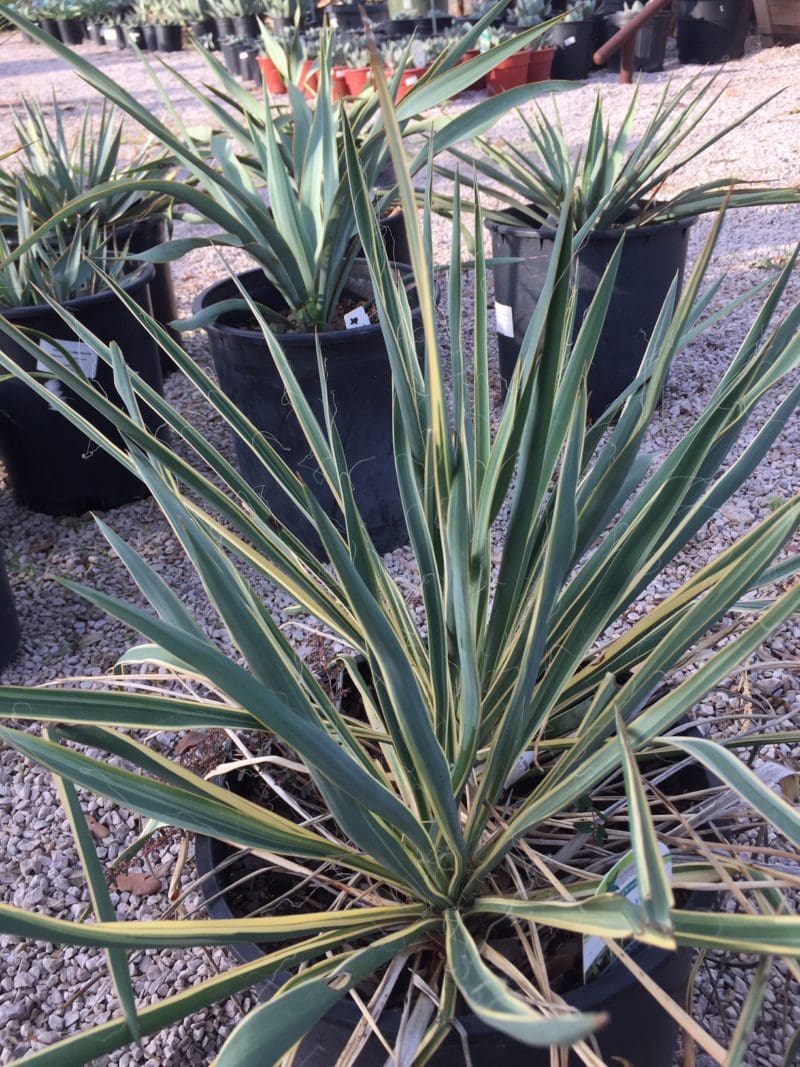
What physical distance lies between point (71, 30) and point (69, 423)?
10356 mm

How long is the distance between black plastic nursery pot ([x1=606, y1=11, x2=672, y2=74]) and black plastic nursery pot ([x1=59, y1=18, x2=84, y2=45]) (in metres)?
6.74

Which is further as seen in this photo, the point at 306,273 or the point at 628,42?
the point at 628,42

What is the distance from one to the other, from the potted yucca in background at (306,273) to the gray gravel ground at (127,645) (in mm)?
245

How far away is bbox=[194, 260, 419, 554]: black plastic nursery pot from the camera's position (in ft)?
5.35

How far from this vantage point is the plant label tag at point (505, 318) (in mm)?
2174

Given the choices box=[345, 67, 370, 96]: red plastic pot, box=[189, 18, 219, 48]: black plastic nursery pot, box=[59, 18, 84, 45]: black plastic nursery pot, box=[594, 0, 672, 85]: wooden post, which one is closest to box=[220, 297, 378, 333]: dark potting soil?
box=[345, 67, 370, 96]: red plastic pot

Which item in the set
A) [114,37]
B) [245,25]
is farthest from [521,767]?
[114,37]

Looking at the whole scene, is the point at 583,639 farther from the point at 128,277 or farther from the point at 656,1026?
the point at 128,277

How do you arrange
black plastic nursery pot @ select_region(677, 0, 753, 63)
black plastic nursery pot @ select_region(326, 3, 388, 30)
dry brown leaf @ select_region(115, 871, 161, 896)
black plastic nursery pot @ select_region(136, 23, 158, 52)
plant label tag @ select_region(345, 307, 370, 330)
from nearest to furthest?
dry brown leaf @ select_region(115, 871, 161, 896) → plant label tag @ select_region(345, 307, 370, 330) → black plastic nursery pot @ select_region(677, 0, 753, 63) → black plastic nursery pot @ select_region(326, 3, 388, 30) → black plastic nursery pot @ select_region(136, 23, 158, 52)

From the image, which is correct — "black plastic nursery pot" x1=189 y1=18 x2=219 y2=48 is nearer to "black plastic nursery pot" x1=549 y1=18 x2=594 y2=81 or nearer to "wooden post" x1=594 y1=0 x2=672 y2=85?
"black plastic nursery pot" x1=549 y1=18 x2=594 y2=81

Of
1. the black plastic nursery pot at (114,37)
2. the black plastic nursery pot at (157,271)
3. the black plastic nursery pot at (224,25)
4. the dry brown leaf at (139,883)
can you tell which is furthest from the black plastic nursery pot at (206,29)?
the dry brown leaf at (139,883)

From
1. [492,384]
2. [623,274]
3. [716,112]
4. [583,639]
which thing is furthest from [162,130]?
[716,112]

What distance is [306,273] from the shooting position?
5.63ft

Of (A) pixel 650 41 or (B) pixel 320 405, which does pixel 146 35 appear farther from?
(B) pixel 320 405
